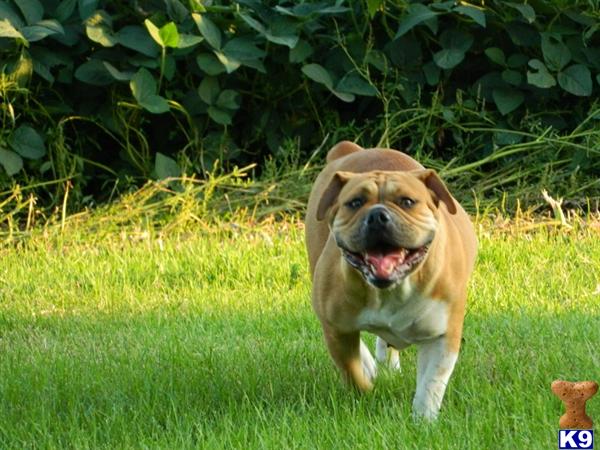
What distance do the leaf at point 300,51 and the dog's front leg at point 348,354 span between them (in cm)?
411

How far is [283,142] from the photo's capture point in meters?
9.11

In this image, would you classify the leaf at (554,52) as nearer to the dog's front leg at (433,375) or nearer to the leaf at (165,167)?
the leaf at (165,167)

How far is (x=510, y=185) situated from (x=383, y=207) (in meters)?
4.57

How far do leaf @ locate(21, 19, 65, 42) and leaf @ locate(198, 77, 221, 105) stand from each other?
1044mm

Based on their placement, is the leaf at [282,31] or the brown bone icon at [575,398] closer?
the brown bone icon at [575,398]

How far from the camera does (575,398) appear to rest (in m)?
3.62

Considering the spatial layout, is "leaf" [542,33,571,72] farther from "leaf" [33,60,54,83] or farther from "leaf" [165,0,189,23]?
"leaf" [33,60,54,83]

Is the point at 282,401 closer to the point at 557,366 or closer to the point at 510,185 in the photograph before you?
the point at 557,366

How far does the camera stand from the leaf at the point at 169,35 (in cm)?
828

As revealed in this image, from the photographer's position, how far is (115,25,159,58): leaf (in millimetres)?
8484

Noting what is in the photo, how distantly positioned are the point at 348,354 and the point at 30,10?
456 centimetres

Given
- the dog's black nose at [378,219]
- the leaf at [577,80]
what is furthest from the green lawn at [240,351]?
the leaf at [577,80]

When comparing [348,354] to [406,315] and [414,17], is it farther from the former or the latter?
[414,17]

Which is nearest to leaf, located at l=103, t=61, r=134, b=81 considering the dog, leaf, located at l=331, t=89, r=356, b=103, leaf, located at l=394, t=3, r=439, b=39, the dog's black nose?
leaf, located at l=331, t=89, r=356, b=103
